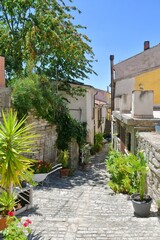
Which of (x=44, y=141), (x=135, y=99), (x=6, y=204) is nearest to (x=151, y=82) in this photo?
(x=135, y=99)

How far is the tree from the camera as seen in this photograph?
13.3m

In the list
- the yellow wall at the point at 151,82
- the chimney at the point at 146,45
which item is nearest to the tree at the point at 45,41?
the yellow wall at the point at 151,82

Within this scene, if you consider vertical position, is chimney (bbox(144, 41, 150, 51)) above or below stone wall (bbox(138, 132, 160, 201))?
above

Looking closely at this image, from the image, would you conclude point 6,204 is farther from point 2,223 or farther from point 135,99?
point 135,99

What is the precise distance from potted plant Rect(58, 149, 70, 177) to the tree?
4800 mm

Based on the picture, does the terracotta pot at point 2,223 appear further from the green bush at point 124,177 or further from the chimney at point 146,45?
the chimney at point 146,45

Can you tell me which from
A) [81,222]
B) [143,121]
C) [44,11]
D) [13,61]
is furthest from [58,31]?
[81,222]

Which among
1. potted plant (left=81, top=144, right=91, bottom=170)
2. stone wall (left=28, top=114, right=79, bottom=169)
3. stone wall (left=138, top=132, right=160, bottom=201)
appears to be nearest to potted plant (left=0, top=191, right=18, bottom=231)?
stone wall (left=138, top=132, right=160, bottom=201)

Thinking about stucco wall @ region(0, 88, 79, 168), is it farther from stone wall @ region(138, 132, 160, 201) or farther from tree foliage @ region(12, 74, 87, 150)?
stone wall @ region(138, 132, 160, 201)

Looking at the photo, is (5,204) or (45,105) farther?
(45,105)

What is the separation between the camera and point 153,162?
6695 millimetres

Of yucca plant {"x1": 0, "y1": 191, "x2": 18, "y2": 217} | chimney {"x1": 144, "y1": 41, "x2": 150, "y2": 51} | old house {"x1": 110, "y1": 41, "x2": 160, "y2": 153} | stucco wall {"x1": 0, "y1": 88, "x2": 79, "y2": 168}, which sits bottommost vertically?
yucca plant {"x1": 0, "y1": 191, "x2": 18, "y2": 217}

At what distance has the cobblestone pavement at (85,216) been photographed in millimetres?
5414

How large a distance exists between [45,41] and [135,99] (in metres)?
7.04
